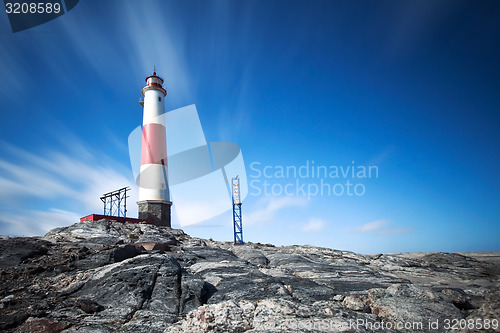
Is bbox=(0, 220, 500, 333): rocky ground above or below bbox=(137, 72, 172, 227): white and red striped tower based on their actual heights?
below

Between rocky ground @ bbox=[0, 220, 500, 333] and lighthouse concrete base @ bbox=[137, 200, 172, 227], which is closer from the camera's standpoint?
rocky ground @ bbox=[0, 220, 500, 333]

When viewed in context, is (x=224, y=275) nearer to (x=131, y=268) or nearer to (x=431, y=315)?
(x=131, y=268)

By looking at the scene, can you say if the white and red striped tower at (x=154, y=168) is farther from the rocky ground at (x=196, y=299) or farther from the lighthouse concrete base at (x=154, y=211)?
the rocky ground at (x=196, y=299)

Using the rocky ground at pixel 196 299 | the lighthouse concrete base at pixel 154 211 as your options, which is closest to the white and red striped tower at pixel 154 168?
the lighthouse concrete base at pixel 154 211

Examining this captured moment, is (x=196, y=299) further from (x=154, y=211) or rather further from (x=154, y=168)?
(x=154, y=168)

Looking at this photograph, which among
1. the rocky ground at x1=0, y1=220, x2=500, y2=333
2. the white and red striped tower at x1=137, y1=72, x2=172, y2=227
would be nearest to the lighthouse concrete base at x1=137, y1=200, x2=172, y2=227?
the white and red striped tower at x1=137, y1=72, x2=172, y2=227

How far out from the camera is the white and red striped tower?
95.6 feet

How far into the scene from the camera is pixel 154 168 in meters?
29.9

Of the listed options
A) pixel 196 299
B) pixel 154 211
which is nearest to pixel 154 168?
pixel 154 211

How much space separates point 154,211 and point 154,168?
4884mm

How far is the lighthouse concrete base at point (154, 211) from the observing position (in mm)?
28891

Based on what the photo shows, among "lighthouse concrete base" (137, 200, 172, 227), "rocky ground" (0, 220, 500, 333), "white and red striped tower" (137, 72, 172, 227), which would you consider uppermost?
"white and red striped tower" (137, 72, 172, 227)

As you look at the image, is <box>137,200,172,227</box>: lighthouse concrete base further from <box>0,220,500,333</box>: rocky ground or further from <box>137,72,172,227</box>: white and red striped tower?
<box>0,220,500,333</box>: rocky ground

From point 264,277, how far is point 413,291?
191 inches
